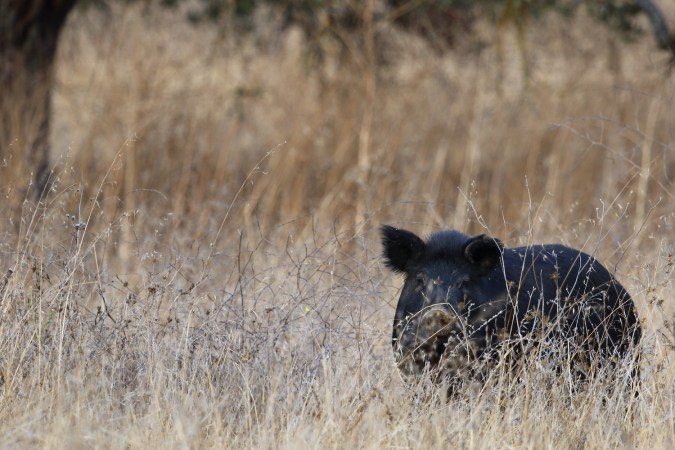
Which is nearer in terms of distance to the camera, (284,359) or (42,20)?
(284,359)

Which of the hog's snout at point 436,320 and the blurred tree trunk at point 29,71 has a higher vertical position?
the blurred tree trunk at point 29,71

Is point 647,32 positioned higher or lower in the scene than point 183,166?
higher

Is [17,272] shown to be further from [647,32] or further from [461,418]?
[647,32]

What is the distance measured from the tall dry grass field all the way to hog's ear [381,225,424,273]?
0.37 feet

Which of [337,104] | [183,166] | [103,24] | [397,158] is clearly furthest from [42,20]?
[397,158]

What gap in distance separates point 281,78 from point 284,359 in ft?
22.8

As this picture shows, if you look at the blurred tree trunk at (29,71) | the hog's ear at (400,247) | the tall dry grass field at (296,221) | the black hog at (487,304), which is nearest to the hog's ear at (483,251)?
the black hog at (487,304)

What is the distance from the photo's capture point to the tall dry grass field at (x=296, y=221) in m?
4.22

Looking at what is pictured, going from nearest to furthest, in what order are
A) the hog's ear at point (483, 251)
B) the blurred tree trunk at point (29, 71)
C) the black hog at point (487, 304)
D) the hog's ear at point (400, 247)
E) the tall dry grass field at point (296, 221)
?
the tall dry grass field at point (296, 221), the black hog at point (487, 304), the hog's ear at point (483, 251), the hog's ear at point (400, 247), the blurred tree trunk at point (29, 71)

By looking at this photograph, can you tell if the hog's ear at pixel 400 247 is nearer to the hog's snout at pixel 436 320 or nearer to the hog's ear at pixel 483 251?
the hog's ear at pixel 483 251

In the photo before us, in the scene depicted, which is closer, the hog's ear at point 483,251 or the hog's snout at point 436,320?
the hog's snout at point 436,320

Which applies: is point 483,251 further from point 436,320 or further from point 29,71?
point 29,71

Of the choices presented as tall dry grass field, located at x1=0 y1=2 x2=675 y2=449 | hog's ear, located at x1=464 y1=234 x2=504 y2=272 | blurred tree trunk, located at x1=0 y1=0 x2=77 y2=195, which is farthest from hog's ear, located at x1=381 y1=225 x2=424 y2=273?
blurred tree trunk, located at x1=0 y1=0 x2=77 y2=195

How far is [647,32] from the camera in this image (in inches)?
459
